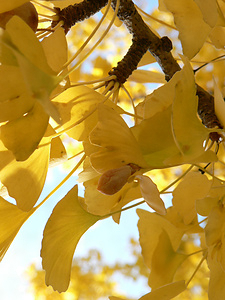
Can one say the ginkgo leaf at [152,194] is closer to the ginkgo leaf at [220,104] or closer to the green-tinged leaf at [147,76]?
the ginkgo leaf at [220,104]

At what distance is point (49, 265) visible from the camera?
16cm

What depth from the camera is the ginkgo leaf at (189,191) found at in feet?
0.60

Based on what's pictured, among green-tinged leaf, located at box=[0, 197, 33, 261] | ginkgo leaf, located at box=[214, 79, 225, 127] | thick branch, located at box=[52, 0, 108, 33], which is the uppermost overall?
thick branch, located at box=[52, 0, 108, 33]

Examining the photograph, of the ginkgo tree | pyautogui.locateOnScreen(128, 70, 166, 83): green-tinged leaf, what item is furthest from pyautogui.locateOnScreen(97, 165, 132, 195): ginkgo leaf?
pyautogui.locateOnScreen(128, 70, 166, 83): green-tinged leaf

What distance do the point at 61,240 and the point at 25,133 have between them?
0.19ft

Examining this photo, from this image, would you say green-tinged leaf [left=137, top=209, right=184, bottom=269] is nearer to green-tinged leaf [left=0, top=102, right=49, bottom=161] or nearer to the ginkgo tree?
the ginkgo tree

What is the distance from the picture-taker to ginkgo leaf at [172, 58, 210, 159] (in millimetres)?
127

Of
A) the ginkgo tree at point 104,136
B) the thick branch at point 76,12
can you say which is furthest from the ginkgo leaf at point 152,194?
the thick branch at point 76,12

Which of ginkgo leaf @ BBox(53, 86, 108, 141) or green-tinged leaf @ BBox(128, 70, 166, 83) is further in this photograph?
green-tinged leaf @ BBox(128, 70, 166, 83)

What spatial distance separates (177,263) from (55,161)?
0.10 m

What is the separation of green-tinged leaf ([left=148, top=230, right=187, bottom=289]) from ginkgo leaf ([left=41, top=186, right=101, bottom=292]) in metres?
0.06

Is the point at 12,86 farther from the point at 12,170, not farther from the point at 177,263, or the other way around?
the point at 177,263

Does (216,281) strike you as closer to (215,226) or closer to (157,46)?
(215,226)

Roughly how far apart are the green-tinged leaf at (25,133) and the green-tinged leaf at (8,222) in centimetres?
6
